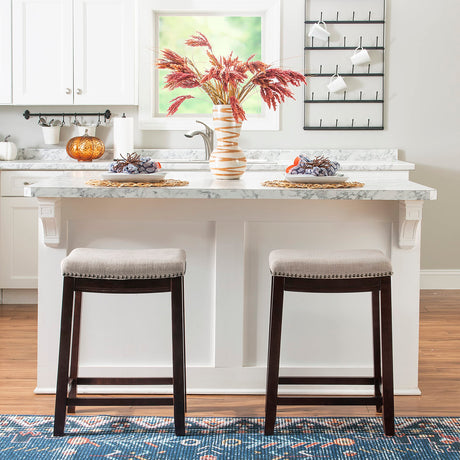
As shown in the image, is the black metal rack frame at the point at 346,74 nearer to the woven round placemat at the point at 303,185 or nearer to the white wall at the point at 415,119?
the white wall at the point at 415,119

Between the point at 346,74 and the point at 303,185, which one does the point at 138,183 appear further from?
the point at 346,74

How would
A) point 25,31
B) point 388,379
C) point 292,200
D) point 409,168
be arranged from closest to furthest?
1. point 388,379
2. point 292,200
3. point 409,168
4. point 25,31

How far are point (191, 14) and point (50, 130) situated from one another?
4.23ft

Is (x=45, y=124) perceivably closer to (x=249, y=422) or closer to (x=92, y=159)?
(x=92, y=159)

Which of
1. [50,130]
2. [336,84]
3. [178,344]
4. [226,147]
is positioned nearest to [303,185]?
[226,147]

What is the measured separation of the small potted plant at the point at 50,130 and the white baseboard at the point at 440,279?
9.20ft

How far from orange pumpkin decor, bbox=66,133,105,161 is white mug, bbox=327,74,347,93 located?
5.37 feet

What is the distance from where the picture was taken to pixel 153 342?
2795 mm

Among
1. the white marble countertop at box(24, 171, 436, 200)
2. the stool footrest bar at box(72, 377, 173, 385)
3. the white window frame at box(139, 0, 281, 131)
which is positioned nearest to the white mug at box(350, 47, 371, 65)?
the white window frame at box(139, 0, 281, 131)

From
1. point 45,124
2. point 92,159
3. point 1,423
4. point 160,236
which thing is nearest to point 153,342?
point 160,236

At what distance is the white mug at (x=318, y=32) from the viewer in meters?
4.50

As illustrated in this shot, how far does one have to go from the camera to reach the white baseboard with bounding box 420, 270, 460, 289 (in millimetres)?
4793

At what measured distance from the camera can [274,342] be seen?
2346mm

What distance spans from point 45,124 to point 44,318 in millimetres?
2349
